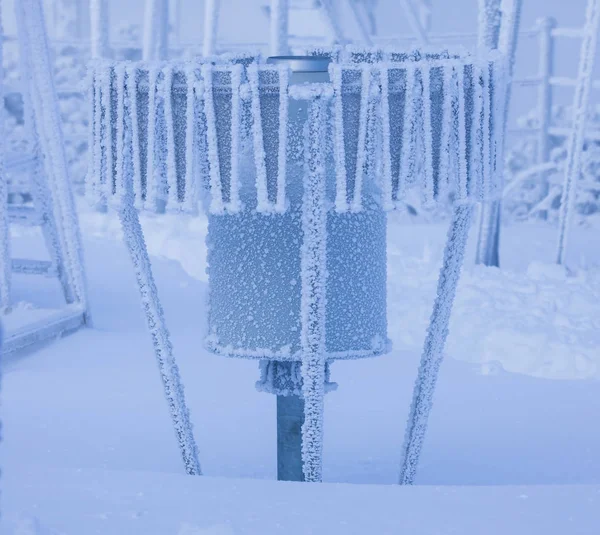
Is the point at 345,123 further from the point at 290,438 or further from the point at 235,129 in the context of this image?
the point at 290,438

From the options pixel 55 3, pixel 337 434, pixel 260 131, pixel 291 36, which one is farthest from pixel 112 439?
pixel 55 3

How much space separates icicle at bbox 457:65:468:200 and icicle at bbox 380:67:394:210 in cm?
13

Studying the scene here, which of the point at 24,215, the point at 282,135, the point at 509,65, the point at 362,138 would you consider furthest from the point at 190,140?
the point at 509,65

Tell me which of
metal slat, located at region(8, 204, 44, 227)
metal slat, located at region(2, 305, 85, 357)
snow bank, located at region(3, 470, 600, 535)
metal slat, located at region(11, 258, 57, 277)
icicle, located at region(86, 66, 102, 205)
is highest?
A: icicle, located at region(86, 66, 102, 205)

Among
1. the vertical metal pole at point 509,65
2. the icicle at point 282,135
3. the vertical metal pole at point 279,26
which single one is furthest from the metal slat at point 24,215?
the vertical metal pole at point 279,26

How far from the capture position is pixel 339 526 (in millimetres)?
1291

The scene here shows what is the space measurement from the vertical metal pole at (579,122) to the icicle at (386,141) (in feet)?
10.2

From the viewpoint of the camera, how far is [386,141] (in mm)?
1468

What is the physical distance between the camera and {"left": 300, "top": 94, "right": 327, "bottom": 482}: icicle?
1.45 m

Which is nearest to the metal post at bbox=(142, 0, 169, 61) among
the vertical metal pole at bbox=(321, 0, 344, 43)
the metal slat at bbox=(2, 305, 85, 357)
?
the vertical metal pole at bbox=(321, 0, 344, 43)

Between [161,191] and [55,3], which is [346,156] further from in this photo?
[55,3]

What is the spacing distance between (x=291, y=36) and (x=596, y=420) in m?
4.93

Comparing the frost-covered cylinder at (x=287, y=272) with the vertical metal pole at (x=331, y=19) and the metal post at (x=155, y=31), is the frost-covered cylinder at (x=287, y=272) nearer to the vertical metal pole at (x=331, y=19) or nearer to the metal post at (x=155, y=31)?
the vertical metal pole at (x=331, y=19)

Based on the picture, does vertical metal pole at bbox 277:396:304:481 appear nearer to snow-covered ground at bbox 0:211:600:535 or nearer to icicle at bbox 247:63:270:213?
snow-covered ground at bbox 0:211:600:535
